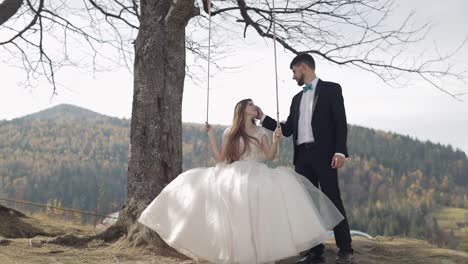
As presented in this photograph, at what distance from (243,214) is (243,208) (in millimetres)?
48

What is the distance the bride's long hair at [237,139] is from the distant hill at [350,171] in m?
81.7

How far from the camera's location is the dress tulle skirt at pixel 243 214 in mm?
4137


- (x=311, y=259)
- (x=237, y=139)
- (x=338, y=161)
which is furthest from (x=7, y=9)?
(x=311, y=259)

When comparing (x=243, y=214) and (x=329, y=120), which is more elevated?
(x=329, y=120)

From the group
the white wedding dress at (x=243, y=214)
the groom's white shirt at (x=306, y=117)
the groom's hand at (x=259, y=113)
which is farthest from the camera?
the groom's hand at (x=259, y=113)

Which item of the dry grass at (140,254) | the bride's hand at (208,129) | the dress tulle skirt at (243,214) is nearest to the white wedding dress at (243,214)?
the dress tulle skirt at (243,214)

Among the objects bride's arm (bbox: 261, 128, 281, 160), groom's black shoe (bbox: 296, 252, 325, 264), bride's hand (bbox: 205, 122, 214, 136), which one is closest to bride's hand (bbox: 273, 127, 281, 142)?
bride's arm (bbox: 261, 128, 281, 160)

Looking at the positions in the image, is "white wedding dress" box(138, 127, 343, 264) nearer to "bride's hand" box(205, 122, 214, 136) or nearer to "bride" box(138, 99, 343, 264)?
"bride" box(138, 99, 343, 264)

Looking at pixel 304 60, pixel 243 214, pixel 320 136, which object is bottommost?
pixel 243 214

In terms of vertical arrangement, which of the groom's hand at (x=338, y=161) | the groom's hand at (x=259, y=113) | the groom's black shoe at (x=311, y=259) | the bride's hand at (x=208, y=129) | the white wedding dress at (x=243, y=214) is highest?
the groom's hand at (x=259, y=113)

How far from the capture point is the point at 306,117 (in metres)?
4.78

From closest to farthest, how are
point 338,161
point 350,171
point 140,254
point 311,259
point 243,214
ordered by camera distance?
1. point 243,214
2. point 338,161
3. point 311,259
4. point 140,254
5. point 350,171

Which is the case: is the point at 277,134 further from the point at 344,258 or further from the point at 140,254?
the point at 140,254

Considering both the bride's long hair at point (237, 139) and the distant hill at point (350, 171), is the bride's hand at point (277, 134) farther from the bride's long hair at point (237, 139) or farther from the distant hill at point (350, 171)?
the distant hill at point (350, 171)
